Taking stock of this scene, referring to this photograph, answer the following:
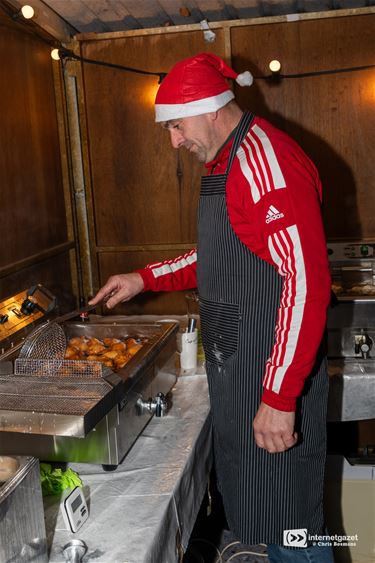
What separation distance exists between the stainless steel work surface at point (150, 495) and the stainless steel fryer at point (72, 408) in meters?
0.06

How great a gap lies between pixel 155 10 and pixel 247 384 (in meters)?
2.46

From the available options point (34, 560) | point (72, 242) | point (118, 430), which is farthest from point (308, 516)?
point (72, 242)

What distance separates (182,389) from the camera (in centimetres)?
216

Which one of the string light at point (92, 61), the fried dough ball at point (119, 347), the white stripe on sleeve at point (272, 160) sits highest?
the string light at point (92, 61)

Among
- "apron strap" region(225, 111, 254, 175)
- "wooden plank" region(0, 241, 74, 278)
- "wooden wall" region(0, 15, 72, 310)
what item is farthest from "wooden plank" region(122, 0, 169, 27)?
"apron strap" region(225, 111, 254, 175)

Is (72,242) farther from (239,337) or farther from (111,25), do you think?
(239,337)

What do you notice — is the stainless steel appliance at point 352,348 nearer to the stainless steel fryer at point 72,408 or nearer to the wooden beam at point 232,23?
the stainless steel fryer at point 72,408

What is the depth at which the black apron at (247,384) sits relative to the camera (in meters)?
1.67

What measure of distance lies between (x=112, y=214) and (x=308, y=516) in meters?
2.55

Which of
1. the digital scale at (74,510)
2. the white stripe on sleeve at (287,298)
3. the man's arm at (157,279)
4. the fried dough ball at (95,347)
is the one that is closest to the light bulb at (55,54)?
the man's arm at (157,279)

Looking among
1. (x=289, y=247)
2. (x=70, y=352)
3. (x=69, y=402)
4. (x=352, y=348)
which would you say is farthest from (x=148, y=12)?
(x=69, y=402)

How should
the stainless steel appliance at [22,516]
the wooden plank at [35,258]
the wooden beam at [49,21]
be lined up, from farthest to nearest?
the wooden beam at [49,21]
the wooden plank at [35,258]
the stainless steel appliance at [22,516]

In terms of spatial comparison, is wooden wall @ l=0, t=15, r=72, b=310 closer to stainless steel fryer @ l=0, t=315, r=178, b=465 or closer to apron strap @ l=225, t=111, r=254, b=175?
stainless steel fryer @ l=0, t=315, r=178, b=465

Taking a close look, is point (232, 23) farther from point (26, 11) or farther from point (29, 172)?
point (29, 172)
